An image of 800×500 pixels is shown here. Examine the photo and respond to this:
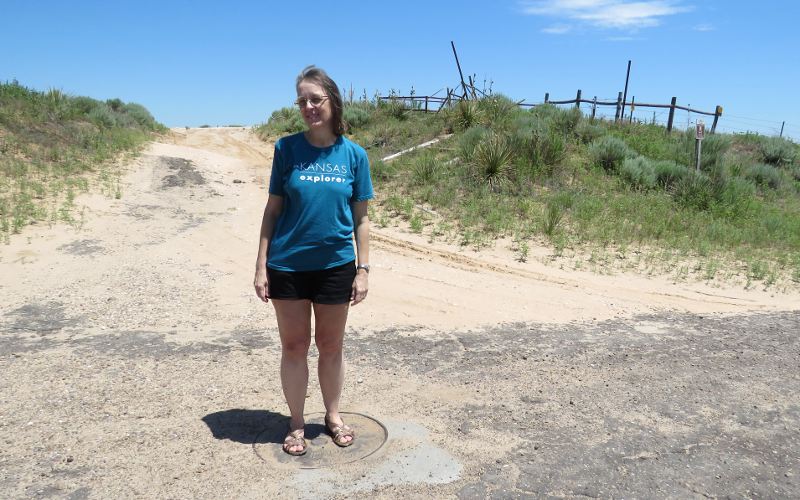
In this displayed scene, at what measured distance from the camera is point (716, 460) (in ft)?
11.2

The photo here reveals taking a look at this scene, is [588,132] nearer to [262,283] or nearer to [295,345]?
[295,345]

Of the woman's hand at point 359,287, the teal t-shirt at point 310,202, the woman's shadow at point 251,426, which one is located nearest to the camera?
the teal t-shirt at point 310,202

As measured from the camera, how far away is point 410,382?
14.5 ft

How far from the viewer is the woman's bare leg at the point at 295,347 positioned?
3059 millimetres

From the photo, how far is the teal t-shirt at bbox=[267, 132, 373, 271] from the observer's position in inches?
114

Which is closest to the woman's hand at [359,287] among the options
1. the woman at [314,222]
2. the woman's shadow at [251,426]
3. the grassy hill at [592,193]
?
the woman at [314,222]

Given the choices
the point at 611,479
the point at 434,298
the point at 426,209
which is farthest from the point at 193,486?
the point at 426,209

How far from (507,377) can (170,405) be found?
2.32 meters

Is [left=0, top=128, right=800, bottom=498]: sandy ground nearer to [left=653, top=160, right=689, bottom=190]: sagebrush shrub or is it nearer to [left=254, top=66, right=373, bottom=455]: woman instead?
[left=254, top=66, right=373, bottom=455]: woman

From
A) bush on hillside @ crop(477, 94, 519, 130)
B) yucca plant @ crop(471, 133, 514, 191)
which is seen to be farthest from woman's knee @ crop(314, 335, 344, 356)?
bush on hillside @ crop(477, 94, 519, 130)

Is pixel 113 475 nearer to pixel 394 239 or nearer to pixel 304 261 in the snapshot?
pixel 304 261

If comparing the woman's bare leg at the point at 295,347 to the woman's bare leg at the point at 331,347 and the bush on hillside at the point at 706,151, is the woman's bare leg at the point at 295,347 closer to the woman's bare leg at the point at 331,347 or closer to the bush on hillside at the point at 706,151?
the woman's bare leg at the point at 331,347

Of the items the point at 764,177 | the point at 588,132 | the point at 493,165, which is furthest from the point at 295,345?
the point at 764,177

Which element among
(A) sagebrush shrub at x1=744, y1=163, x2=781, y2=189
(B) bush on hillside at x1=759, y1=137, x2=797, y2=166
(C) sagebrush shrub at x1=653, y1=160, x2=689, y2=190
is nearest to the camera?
(C) sagebrush shrub at x1=653, y1=160, x2=689, y2=190
